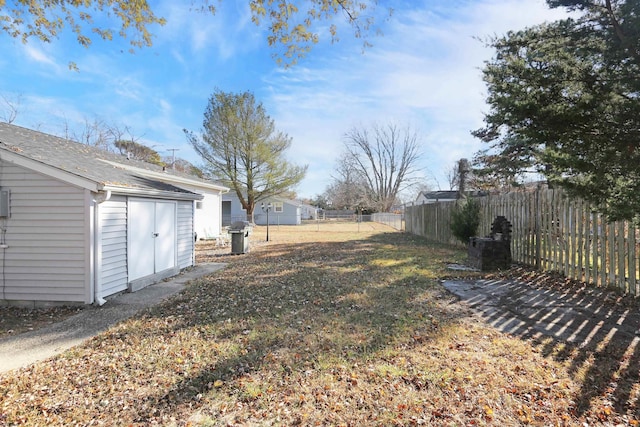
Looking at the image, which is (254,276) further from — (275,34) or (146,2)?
(146,2)

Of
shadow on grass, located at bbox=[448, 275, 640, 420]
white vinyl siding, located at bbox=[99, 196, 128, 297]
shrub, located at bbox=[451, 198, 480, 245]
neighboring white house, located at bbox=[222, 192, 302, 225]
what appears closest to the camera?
shadow on grass, located at bbox=[448, 275, 640, 420]

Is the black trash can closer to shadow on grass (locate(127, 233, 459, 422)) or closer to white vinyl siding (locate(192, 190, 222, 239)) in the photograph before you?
shadow on grass (locate(127, 233, 459, 422))

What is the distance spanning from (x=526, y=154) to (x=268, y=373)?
40.8 ft

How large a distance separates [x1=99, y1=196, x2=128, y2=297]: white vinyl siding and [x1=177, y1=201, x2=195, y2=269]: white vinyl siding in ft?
7.06

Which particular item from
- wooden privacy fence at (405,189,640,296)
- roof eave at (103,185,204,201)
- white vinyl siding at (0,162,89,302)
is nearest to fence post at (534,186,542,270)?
wooden privacy fence at (405,189,640,296)

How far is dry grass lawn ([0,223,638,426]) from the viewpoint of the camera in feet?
8.05

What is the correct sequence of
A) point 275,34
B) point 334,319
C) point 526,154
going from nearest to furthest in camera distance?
point 334,319, point 275,34, point 526,154

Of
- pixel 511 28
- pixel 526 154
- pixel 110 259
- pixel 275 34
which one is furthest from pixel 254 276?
pixel 526 154

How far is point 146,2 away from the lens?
4949mm

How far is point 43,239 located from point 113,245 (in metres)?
0.99

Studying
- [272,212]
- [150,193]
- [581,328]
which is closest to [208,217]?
[150,193]

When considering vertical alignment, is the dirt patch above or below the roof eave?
below

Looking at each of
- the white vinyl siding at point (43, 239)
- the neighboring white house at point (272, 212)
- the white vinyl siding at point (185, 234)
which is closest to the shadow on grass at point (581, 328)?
the white vinyl siding at point (43, 239)

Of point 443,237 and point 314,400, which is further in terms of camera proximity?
point 443,237
